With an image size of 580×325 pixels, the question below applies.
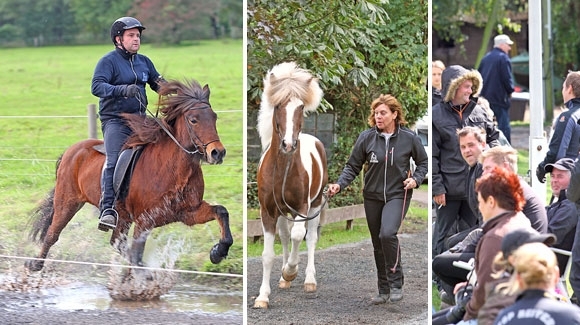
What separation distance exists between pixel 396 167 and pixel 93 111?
180 centimetres

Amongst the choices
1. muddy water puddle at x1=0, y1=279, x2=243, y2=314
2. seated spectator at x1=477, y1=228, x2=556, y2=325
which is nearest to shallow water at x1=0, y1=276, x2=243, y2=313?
muddy water puddle at x1=0, y1=279, x2=243, y2=314

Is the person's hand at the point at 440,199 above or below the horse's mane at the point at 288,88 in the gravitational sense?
below

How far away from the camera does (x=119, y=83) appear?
5797mm

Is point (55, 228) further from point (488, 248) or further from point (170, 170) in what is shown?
point (488, 248)

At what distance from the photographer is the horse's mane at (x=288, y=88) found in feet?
17.8

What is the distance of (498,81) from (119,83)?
7254mm

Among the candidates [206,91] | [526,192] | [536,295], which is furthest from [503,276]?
[206,91]

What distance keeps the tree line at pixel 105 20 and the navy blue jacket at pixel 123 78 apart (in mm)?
149

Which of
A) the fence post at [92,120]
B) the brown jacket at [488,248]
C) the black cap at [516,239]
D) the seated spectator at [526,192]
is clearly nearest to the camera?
the black cap at [516,239]

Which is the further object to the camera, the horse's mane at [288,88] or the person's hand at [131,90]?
the person's hand at [131,90]

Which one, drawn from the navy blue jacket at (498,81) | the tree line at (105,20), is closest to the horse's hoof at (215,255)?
the tree line at (105,20)

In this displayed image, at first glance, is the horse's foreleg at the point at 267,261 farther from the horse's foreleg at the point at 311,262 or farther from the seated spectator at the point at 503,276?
the seated spectator at the point at 503,276

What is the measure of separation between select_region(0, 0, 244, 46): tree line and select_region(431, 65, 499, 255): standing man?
165 centimetres

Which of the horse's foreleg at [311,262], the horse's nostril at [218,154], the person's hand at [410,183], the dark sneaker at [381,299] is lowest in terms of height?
the dark sneaker at [381,299]
